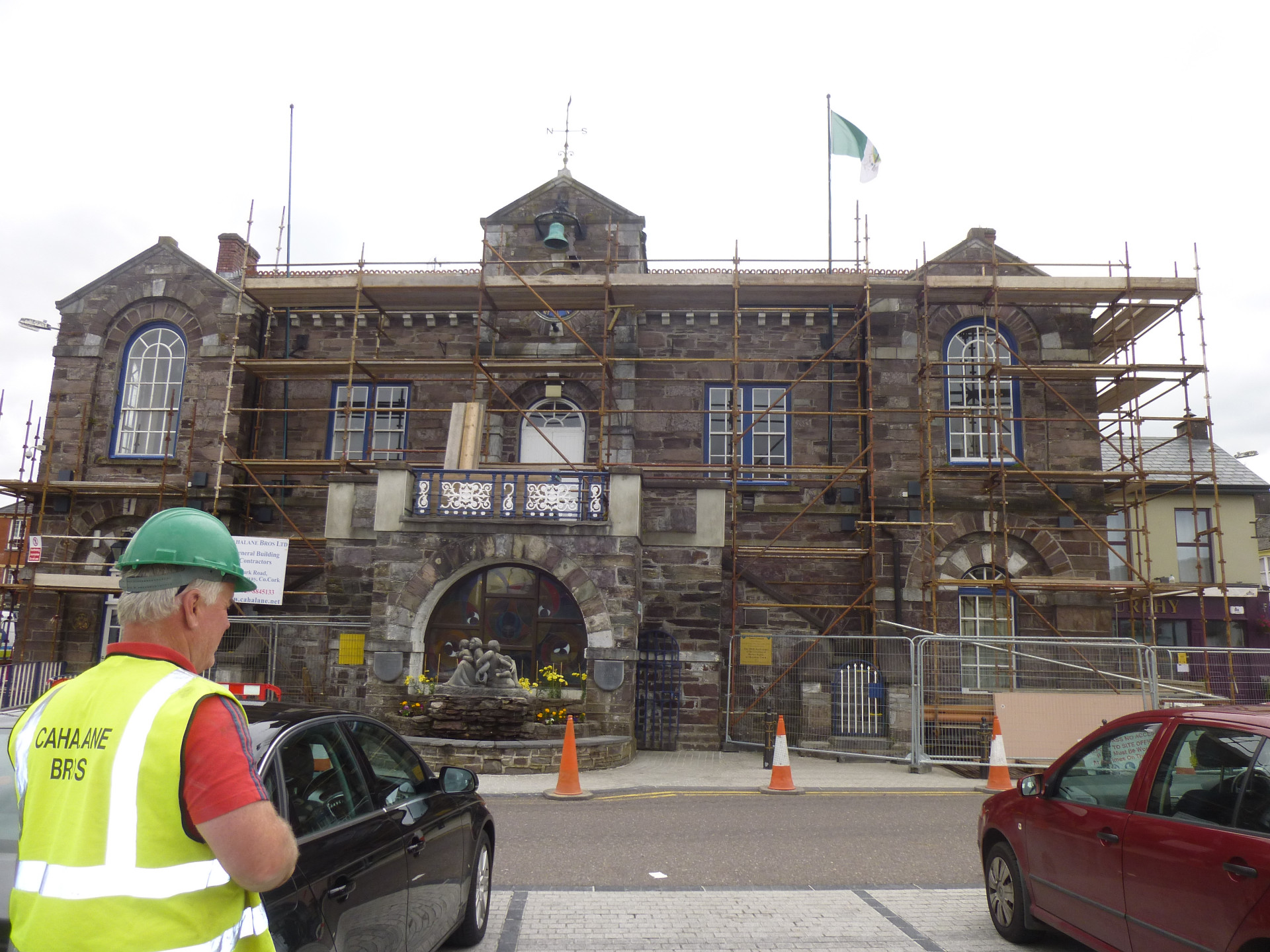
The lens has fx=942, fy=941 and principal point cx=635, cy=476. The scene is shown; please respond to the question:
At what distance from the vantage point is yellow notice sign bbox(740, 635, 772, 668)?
1605cm

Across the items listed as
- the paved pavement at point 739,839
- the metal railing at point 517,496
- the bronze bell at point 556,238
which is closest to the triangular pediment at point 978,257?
the bronze bell at point 556,238

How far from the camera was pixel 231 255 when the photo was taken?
72.3 ft

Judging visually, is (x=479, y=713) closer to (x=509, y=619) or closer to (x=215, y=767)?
(x=509, y=619)

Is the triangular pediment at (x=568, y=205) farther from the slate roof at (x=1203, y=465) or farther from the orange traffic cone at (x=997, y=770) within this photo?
the slate roof at (x=1203, y=465)

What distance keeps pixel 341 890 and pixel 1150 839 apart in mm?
3796

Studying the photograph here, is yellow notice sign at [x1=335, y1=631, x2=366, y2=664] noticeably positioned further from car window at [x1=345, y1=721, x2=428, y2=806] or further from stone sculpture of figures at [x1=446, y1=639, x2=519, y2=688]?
car window at [x1=345, y1=721, x2=428, y2=806]

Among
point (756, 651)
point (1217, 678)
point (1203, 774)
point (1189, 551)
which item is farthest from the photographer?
point (1189, 551)

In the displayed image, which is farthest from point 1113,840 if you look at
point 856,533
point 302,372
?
point 302,372

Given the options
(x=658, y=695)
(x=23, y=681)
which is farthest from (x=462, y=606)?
(x=23, y=681)

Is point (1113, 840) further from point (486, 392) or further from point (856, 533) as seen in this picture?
point (486, 392)

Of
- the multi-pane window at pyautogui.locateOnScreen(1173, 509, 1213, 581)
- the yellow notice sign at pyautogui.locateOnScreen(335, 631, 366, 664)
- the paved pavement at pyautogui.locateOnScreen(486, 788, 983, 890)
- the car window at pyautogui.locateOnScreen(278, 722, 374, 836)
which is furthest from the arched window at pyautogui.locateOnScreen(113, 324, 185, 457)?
the multi-pane window at pyautogui.locateOnScreen(1173, 509, 1213, 581)

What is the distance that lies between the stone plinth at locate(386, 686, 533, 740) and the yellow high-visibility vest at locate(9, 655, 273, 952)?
11077 millimetres

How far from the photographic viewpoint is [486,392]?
19641 mm

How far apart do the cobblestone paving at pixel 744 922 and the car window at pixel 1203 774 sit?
170 centimetres
